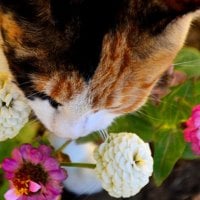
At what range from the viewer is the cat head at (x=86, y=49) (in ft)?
2.02

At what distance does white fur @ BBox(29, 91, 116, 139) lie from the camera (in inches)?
27.4

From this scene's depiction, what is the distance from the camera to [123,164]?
0.69m

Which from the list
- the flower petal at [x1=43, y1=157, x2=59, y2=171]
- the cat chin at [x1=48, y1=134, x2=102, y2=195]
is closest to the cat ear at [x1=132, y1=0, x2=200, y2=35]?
the flower petal at [x1=43, y1=157, x2=59, y2=171]

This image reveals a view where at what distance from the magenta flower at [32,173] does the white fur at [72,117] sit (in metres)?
0.06

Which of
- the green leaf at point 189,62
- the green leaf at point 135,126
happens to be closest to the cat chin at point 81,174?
the green leaf at point 135,126

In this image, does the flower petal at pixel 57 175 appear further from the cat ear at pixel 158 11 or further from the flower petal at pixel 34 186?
the cat ear at pixel 158 11

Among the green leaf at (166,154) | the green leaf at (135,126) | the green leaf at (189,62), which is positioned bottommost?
the green leaf at (166,154)

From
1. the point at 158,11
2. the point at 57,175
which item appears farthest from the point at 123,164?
the point at 158,11

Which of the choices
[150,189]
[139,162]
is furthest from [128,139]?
[150,189]

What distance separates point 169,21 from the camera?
649 millimetres

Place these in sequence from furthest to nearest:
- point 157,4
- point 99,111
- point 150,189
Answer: point 150,189, point 99,111, point 157,4

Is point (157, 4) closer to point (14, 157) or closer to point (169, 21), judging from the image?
point (169, 21)

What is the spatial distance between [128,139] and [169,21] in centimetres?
19

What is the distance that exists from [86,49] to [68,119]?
0.15 metres
